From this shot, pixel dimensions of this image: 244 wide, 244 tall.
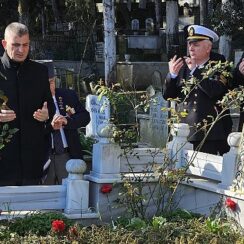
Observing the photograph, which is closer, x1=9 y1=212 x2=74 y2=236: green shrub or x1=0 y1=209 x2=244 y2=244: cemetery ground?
x1=0 y1=209 x2=244 y2=244: cemetery ground

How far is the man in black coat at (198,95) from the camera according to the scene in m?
5.27

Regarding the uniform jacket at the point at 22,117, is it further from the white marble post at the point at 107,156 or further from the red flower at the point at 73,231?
the red flower at the point at 73,231

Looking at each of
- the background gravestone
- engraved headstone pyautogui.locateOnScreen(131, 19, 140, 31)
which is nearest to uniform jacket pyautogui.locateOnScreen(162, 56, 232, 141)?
the background gravestone

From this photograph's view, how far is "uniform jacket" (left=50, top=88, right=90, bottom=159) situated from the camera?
5465 millimetres

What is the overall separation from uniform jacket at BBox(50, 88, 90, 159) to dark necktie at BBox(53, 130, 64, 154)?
0.07m

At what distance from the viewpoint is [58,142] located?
5.46 meters

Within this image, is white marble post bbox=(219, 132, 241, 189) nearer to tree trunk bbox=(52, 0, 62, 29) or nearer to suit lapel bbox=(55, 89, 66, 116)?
suit lapel bbox=(55, 89, 66, 116)

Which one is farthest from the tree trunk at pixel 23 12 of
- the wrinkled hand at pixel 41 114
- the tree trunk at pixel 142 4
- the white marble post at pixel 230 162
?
the white marble post at pixel 230 162

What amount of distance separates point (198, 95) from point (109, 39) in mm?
15503

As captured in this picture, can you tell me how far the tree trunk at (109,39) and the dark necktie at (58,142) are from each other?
1463cm

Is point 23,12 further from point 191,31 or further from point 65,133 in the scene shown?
point 191,31

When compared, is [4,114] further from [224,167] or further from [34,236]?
[224,167]

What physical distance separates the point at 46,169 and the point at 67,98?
0.73 m

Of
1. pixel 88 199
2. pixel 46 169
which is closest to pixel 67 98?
pixel 46 169
